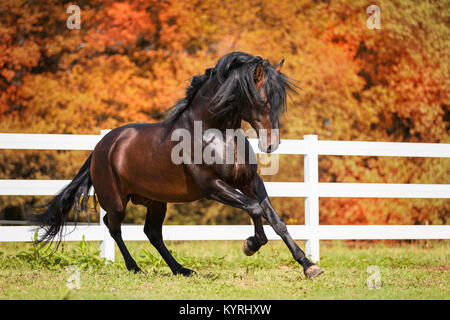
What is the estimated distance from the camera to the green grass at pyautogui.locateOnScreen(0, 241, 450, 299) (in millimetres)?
4297

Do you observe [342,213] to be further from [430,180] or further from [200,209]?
[200,209]

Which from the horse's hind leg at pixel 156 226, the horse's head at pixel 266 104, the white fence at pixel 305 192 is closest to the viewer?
the horse's head at pixel 266 104

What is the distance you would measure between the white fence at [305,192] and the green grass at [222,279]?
0.27 meters

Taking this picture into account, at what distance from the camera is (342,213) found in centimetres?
981

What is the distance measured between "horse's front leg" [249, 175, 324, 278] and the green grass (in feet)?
0.49

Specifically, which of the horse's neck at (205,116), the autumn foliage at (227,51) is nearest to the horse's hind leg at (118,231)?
the horse's neck at (205,116)

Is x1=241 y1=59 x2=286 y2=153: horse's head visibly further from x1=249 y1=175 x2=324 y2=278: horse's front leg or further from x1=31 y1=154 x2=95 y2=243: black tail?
x1=31 y1=154 x2=95 y2=243: black tail

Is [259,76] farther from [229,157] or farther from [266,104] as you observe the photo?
[229,157]

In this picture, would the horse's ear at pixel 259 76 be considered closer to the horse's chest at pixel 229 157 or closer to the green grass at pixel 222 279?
the horse's chest at pixel 229 157

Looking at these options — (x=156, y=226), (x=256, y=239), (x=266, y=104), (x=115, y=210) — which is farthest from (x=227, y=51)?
(x=256, y=239)

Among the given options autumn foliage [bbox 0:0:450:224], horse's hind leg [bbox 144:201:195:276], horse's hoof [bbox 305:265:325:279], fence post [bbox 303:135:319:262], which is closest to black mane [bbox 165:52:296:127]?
horse's hoof [bbox 305:265:325:279]

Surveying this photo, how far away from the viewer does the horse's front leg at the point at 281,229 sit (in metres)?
4.64

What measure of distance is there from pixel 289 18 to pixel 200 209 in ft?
11.9

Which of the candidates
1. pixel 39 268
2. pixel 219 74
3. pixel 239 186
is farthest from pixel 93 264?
pixel 219 74
